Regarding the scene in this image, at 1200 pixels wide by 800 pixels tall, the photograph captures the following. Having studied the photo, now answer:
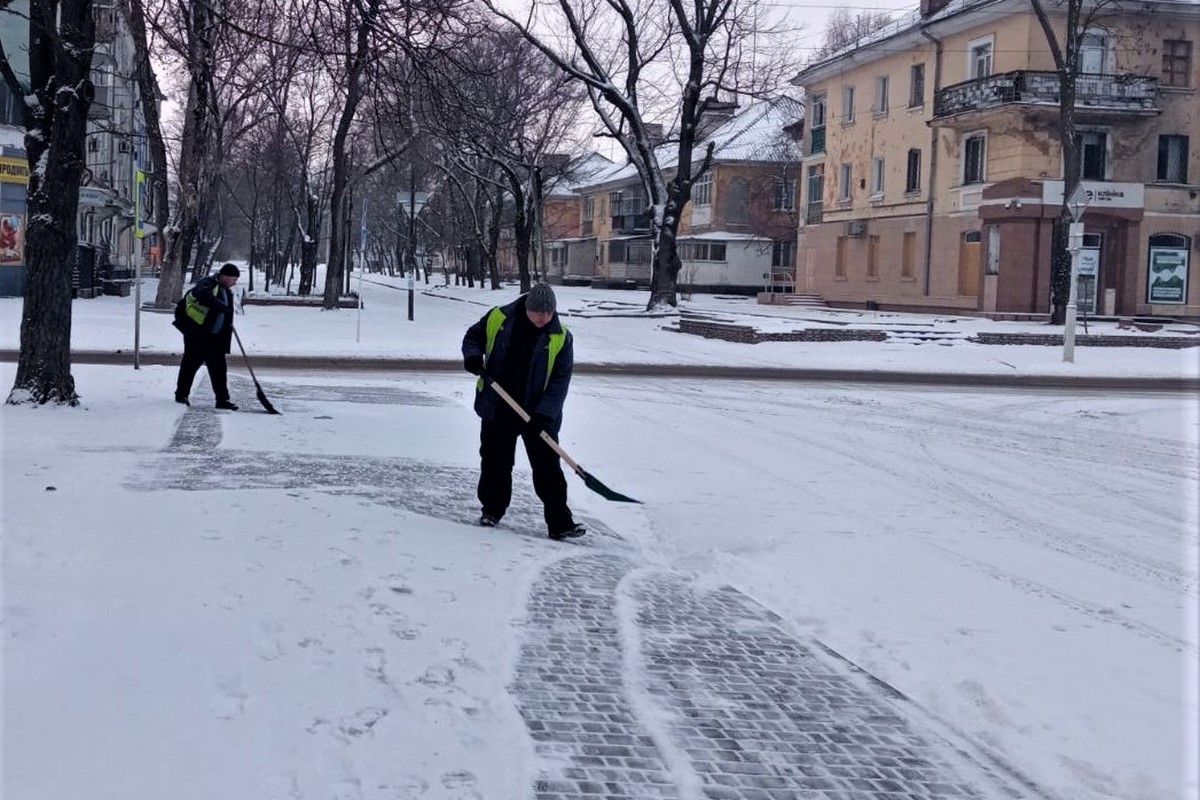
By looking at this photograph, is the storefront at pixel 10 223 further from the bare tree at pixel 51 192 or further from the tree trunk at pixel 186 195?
the bare tree at pixel 51 192

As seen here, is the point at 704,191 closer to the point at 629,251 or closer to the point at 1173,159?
the point at 629,251

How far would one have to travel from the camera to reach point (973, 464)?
11836mm

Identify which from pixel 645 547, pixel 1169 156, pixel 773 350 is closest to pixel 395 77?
pixel 645 547

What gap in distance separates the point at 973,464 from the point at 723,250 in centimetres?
5399

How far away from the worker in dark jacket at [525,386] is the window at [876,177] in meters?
40.5

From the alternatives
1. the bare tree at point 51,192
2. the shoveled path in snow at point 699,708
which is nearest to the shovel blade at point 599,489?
the shoveled path in snow at point 699,708

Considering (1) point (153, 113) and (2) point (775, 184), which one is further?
(2) point (775, 184)

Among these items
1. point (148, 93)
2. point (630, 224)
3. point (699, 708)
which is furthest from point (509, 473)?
point (630, 224)

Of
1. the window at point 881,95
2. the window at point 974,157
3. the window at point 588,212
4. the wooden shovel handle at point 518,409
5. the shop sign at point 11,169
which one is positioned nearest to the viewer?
the wooden shovel handle at point 518,409

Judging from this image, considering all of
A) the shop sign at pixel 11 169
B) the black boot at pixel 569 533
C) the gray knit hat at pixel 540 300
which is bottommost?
the black boot at pixel 569 533

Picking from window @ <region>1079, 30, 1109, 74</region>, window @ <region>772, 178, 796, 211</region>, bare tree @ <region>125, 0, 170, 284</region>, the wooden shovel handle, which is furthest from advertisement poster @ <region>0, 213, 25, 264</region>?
window @ <region>772, 178, 796, 211</region>

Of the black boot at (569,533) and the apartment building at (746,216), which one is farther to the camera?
the apartment building at (746,216)

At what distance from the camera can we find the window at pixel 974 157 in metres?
40.0

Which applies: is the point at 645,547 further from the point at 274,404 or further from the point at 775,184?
the point at 775,184
